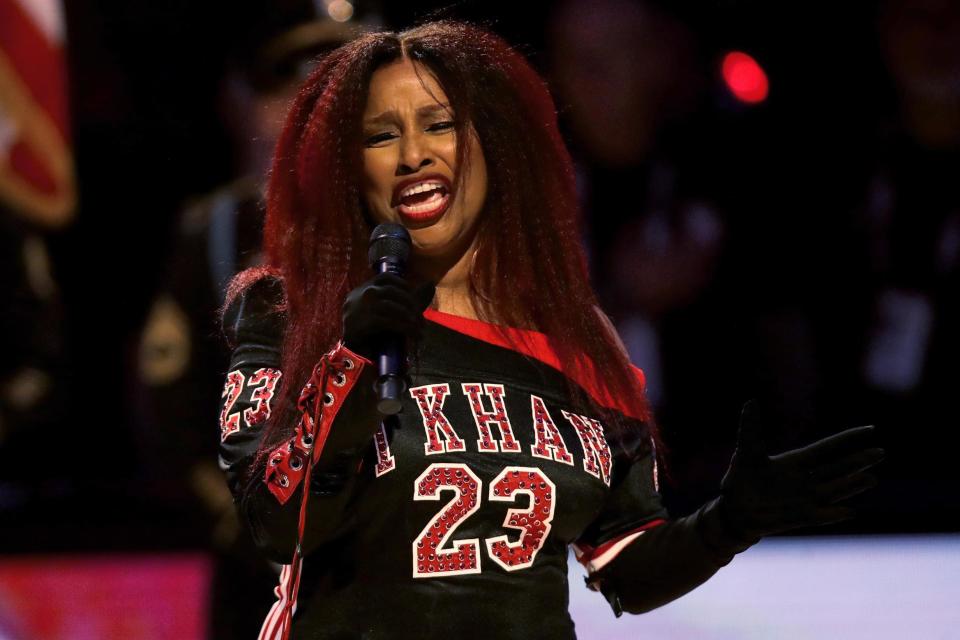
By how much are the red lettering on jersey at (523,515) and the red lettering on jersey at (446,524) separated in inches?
1.0

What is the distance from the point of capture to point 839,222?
3.09 m

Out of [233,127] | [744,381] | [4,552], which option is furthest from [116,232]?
[744,381]

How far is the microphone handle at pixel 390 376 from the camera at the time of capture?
3.82 feet

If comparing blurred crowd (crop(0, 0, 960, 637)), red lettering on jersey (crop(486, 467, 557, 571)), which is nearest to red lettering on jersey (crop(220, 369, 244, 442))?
red lettering on jersey (crop(486, 467, 557, 571))

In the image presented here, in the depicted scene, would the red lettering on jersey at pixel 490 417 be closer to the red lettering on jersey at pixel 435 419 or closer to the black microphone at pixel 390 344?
the red lettering on jersey at pixel 435 419

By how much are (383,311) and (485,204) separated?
49cm

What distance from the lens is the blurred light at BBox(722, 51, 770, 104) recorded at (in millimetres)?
3096

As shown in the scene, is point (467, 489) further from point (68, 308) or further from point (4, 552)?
point (68, 308)

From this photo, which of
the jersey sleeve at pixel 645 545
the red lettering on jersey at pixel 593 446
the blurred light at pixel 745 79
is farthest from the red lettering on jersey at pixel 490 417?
the blurred light at pixel 745 79

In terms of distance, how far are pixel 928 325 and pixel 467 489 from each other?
200cm

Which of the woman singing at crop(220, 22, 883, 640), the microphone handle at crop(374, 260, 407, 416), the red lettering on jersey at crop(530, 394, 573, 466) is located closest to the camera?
the microphone handle at crop(374, 260, 407, 416)

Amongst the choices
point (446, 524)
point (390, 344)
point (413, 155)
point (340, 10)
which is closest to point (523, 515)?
point (446, 524)

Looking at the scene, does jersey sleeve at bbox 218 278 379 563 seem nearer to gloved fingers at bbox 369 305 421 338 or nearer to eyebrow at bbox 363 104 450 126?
gloved fingers at bbox 369 305 421 338

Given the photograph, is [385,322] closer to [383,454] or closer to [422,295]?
[422,295]
